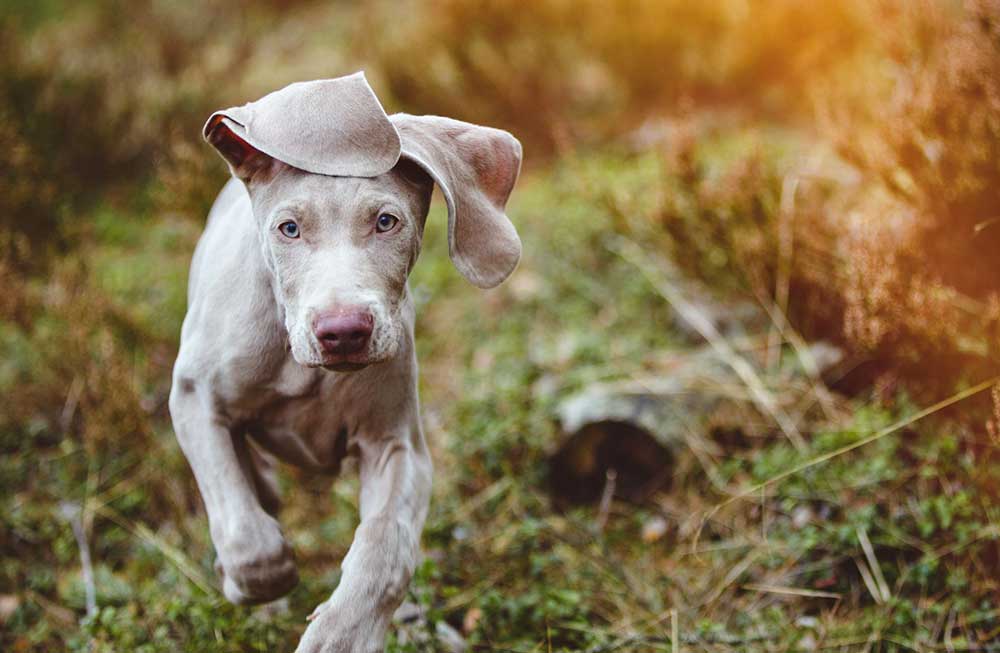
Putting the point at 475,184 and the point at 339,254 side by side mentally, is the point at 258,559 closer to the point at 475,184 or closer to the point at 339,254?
the point at 339,254

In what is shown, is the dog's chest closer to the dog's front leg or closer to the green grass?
the dog's front leg

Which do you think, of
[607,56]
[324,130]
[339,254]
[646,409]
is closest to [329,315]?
[339,254]

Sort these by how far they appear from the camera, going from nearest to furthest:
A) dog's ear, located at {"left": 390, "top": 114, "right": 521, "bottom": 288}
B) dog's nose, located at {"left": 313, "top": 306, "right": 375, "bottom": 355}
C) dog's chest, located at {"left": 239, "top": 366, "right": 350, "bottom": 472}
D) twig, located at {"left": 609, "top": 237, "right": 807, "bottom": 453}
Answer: dog's nose, located at {"left": 313, "top": 306, "right": 375, "bottom": 355} → dog's ear, located at {"left": 390, "top": 114, "right": 521, "bottom": 288} → dog's chest, located at {"left": 239, "top": 366, "right": 350, "bottom": 472} → twig, located at {"left": 609, "top": 237, "right": 807, "bottom": 453}

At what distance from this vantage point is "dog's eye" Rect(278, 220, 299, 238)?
196 cm

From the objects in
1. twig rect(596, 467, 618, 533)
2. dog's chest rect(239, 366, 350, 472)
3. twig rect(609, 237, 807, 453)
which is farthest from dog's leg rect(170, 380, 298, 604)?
twig rect(609, 237, 807, 453)

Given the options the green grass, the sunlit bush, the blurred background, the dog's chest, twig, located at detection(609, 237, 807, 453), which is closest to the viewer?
the dog's chest

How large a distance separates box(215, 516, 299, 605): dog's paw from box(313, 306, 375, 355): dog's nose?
57cm

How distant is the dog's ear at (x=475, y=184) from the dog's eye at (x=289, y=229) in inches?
12.0

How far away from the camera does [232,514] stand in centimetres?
215

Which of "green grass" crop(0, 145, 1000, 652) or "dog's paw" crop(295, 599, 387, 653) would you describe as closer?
"dog's paw" crop(295, 599, 387, 653)

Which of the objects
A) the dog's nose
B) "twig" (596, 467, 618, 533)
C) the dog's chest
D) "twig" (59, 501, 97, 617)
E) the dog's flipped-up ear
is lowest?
"twig" (596, 467, 618, 533)

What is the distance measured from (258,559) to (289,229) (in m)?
A: 0.76

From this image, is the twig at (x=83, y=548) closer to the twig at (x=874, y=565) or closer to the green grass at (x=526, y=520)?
the green grass at (x=526, y=520)

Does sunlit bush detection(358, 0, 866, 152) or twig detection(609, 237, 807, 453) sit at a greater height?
sunlit bush detection(358, 0, 866, 152)
